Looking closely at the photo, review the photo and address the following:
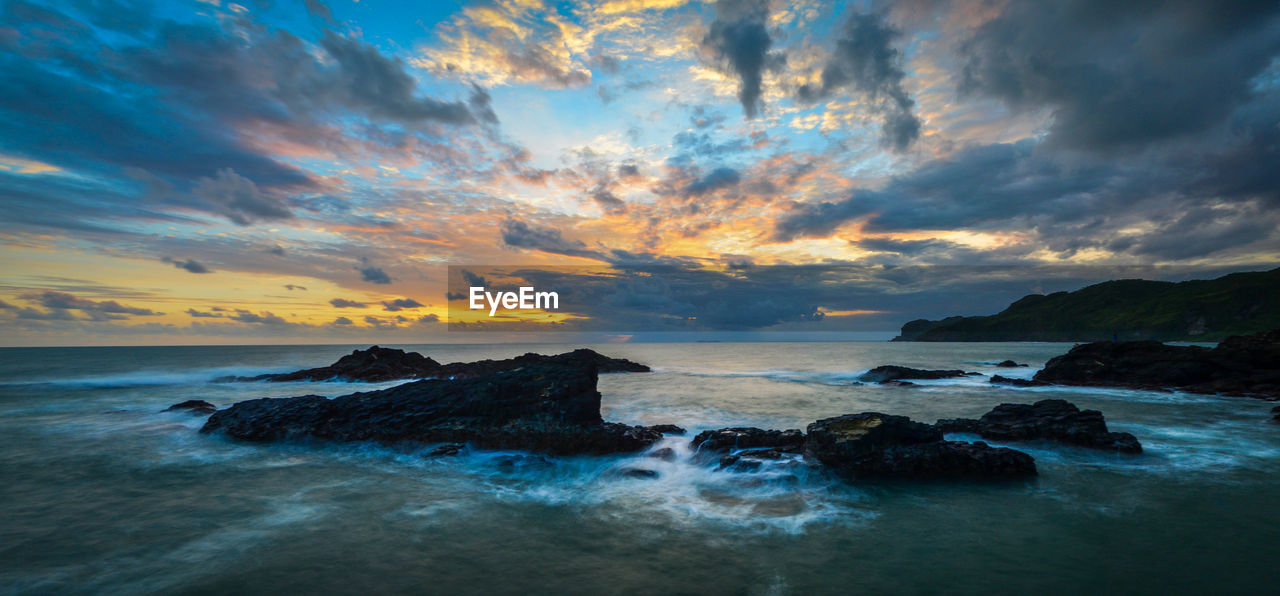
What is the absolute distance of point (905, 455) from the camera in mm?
13477

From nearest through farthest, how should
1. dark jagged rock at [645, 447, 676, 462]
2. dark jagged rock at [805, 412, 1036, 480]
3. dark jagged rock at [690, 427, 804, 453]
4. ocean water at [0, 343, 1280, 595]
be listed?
ocean water at [0, 343, 1280, 595]
dark jagged rock at [805, 412, 1036, 480]
dark jagged rock at [645, 447, 676, 462]
dark jagged rock at [690, 427, 804, 453]

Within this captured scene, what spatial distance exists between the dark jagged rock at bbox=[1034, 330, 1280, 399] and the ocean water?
15.7m

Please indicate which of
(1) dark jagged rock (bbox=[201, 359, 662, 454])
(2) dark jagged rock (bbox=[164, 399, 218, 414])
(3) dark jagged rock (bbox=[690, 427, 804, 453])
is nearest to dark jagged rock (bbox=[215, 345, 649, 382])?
(2) dark jagged rock (bbox=[164, 399, 218, 414])

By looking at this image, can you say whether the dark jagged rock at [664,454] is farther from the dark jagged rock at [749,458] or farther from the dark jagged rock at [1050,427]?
the dark jagged rock at [1050,427]

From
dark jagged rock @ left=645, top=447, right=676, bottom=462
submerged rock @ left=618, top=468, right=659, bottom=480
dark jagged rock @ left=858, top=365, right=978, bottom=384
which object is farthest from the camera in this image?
dark jagged rock @ left=858, top=365, right=978, bottom=384

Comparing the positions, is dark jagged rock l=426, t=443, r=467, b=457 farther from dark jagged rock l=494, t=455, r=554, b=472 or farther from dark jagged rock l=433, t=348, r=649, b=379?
dark jagged rock l=433, t=348, r=649, b=379

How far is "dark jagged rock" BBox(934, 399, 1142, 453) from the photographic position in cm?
1549

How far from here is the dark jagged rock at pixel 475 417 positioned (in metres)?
16.9

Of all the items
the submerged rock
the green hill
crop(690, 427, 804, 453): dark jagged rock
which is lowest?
the submerged rock

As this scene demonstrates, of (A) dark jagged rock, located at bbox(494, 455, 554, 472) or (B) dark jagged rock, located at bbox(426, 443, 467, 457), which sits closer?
(A) dark jagged rock, located at bbox(494, 455, 554, 472)

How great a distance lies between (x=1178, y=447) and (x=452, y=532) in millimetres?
23207

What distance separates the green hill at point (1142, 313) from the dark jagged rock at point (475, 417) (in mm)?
108836

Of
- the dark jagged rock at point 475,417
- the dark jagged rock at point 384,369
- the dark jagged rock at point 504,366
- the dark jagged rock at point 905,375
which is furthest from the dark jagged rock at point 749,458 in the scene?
the dark jagged rock at point 905,375

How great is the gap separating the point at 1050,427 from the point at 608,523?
53.1 feet
